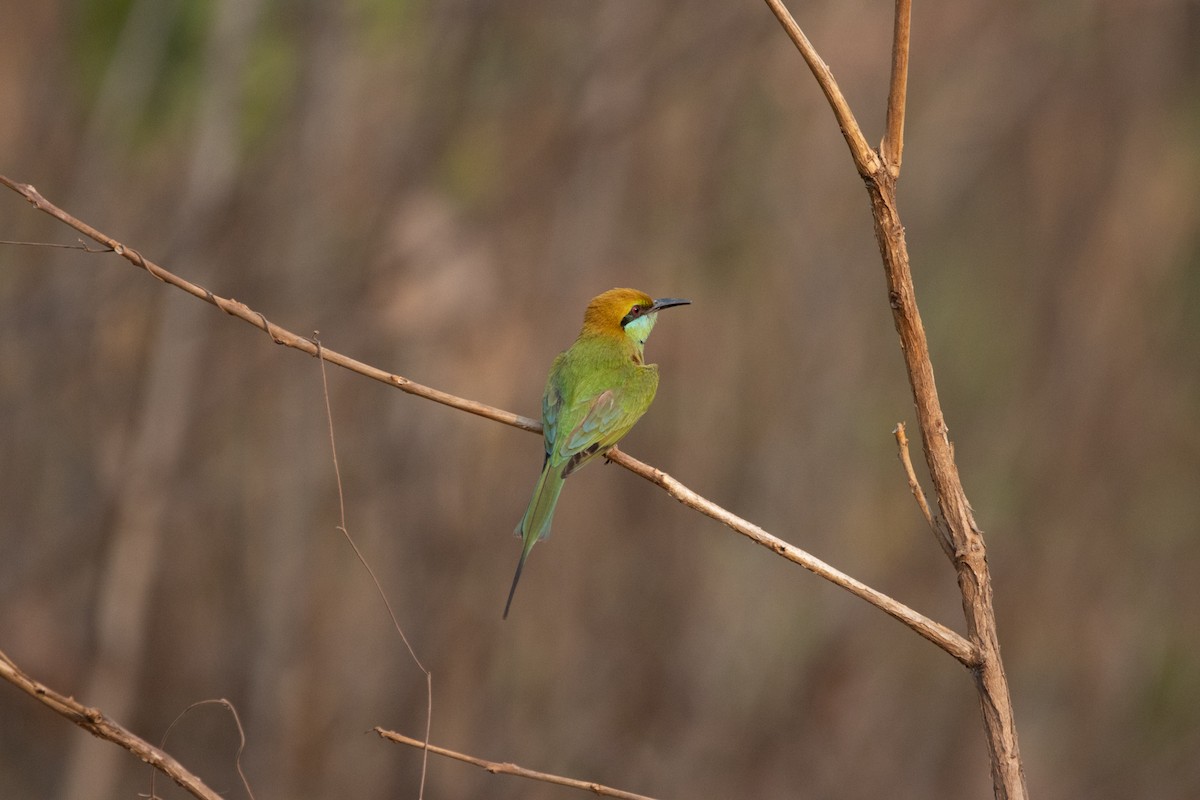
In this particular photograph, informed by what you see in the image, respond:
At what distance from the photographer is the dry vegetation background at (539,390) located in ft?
13.5

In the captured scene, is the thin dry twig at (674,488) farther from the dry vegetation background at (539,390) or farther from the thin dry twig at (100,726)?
the dry vegetation background at (539,390)

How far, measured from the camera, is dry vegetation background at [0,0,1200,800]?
411 cm

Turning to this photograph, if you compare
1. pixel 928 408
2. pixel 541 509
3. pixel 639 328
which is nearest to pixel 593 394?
pixel 541 509

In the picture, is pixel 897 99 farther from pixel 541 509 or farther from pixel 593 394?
pixel 593 394

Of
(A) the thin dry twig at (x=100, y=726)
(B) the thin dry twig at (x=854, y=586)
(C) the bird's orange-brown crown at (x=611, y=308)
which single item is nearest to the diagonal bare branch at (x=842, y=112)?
(B) the thin dry twig at (x=854, y=586)

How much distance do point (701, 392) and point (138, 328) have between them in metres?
2.15

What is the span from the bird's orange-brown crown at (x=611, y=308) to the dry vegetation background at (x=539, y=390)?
1117 millimetres

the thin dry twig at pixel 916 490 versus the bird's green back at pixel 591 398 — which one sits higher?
the bird's green back at pixel 591 398

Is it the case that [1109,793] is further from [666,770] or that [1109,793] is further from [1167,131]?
[1167,131]

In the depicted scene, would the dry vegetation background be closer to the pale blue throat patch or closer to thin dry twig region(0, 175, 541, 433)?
the pale blue throat patch

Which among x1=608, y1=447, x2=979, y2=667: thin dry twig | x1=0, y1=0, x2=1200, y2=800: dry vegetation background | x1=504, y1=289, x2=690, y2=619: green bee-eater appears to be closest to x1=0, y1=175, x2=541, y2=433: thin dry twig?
x1=608, y1=447, x2=979, y2=667: thin dry twig

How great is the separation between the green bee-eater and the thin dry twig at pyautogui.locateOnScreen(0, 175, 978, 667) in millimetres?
576

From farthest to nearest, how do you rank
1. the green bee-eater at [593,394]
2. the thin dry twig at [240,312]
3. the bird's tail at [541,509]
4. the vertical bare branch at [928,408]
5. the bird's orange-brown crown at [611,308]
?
the bird's orange-brown crown at [611,308] → the green bee-eater at [593,394] → the bird's tail at [541,509] → the thin dry twig at [240,312] → the vertical bare branch at [928,408]

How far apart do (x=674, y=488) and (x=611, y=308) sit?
1.43 meters
